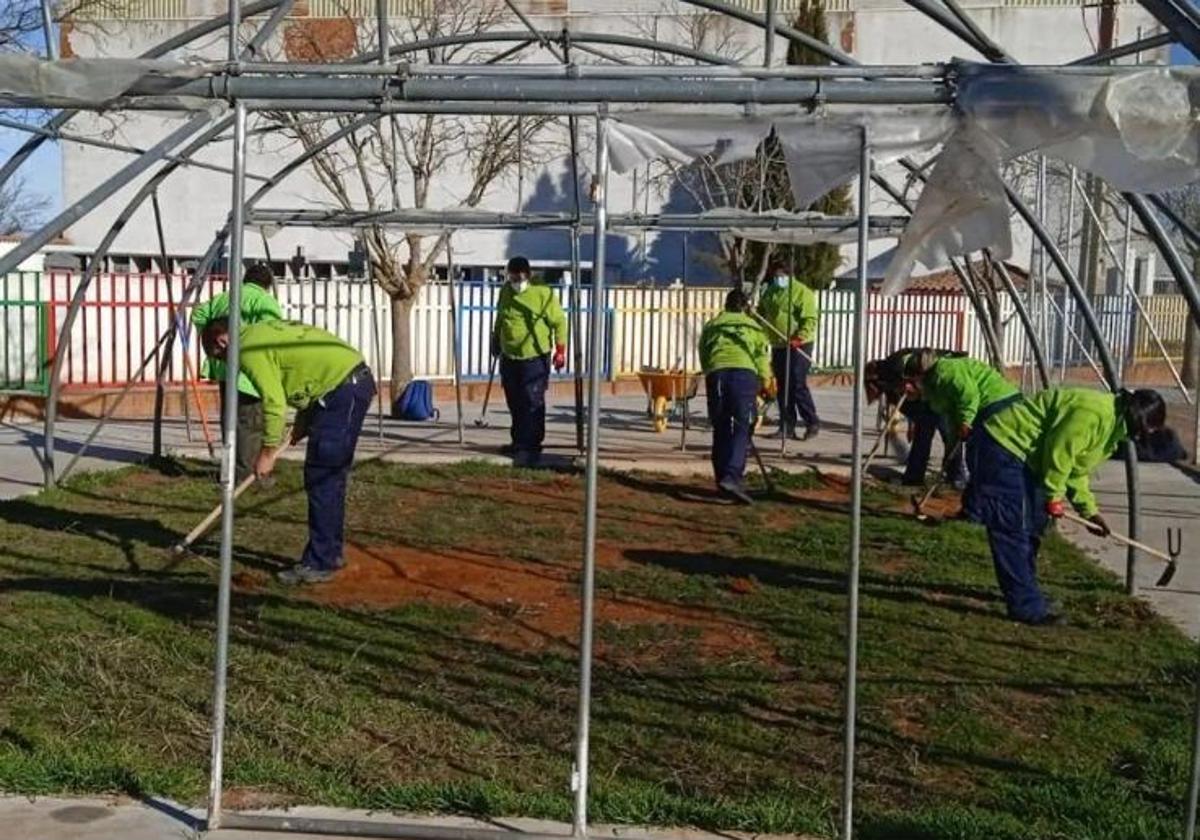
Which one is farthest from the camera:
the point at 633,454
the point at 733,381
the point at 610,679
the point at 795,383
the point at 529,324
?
the point at 795,383

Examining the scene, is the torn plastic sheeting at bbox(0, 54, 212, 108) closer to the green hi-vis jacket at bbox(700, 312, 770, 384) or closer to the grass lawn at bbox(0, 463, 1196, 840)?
the grass lawn at bbox(0, 463, 1196, 840)

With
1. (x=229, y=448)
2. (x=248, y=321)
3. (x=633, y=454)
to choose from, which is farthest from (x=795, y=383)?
(x=229, y=448)

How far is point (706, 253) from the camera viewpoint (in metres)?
30.1

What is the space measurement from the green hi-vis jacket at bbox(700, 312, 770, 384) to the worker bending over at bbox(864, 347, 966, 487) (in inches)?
35.9

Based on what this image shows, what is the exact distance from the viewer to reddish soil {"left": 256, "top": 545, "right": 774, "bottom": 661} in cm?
735

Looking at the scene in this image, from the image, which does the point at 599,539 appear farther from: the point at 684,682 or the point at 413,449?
the point at 413,449

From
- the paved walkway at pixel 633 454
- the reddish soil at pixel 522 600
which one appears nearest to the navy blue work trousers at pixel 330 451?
the reddish soil at pixel 522 600

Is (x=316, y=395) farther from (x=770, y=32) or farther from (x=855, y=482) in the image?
(x=855, y=482)

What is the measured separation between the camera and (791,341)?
1477 cm

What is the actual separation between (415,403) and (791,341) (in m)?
5.29

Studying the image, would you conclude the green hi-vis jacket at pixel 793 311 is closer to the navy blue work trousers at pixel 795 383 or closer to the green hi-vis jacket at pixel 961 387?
the navy blue work trousers at pixel 795 383

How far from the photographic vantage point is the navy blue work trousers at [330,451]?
818 centimetres

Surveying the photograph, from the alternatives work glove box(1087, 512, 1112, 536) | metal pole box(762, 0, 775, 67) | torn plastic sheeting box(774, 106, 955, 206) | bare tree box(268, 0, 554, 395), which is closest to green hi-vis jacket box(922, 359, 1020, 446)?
work glove box(1087, 512, 1112, 536)

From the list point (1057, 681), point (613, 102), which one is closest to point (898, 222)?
point (1057, 681)
